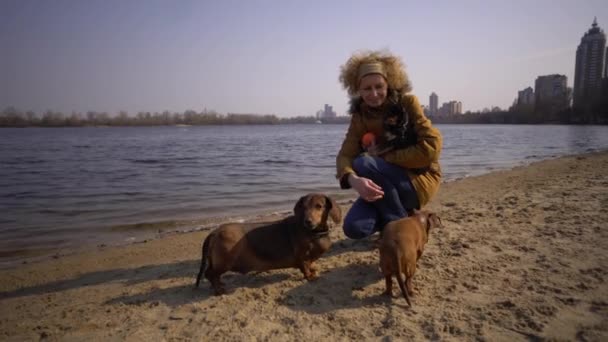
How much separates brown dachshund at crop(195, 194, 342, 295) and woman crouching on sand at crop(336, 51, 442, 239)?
0.55m

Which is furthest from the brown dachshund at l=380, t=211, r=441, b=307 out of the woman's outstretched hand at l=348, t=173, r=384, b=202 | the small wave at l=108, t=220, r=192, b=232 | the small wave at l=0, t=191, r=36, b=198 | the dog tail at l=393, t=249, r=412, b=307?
the small wave at l=0, t=191, r=36, b=198

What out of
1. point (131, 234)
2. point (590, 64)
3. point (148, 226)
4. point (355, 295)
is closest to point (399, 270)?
point (355, 295)

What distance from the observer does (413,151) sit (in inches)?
148

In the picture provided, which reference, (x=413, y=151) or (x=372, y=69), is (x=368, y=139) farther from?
(x=372, y=69)

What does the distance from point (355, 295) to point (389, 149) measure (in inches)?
66.6

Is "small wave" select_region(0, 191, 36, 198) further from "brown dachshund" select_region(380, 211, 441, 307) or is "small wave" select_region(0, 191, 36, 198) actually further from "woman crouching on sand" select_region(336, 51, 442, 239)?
"brown dachshund" select_region(380, 211, 441, 307)

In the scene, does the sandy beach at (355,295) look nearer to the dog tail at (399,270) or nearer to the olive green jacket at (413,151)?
the dog tail at (399,270)

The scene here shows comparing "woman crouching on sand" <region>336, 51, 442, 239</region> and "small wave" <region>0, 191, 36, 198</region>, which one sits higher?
"woman crouching on sand" <region>336, 51, 442, 239</region>

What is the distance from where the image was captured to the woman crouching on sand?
382 cm

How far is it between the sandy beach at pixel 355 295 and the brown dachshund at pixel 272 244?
0.74 ft

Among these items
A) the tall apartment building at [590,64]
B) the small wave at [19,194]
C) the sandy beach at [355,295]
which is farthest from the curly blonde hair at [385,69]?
the tall apartment building at [590,64]

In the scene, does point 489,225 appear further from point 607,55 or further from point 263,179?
point 607,55

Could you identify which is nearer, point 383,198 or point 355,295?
point 355,295

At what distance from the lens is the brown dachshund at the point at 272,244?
134 inches
